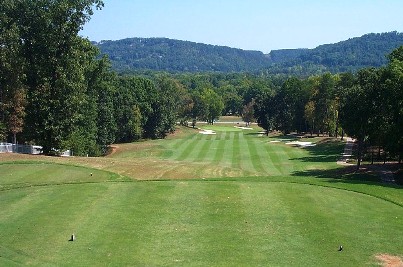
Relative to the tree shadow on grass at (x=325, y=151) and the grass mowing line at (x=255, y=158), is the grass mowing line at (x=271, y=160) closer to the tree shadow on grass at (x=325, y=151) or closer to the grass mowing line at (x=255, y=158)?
the grass mowing line at (x=255, y=158)

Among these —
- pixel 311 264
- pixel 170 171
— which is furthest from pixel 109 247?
pixel 170 171

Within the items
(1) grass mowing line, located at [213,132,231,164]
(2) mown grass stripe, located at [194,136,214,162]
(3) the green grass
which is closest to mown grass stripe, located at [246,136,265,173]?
(1) grass mowing line, located at [213,132,231,164]

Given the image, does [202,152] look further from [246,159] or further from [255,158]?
[246,159]

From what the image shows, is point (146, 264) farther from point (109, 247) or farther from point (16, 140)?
point (16, 140)

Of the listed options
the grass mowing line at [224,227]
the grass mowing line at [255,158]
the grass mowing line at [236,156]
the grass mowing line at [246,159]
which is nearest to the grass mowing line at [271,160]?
the grass mowing line at [255,158]

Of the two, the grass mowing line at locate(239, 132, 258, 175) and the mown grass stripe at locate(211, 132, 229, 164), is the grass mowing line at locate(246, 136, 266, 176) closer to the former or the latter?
the grass mowing line at locate(239, 132, 258, 175)

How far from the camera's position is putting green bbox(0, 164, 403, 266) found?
575 inches

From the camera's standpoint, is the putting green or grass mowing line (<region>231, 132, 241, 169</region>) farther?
A: grass mowing line (<region>231, 132, 241, 169</region>)

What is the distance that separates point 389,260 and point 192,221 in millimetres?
7336

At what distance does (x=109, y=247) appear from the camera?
49.9ft

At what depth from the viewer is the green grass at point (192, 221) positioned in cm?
1462

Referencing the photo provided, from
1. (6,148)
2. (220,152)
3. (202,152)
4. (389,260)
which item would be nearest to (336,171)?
(220,152)

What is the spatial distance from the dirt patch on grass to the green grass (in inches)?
11.7

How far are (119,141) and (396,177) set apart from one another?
6792 cm
